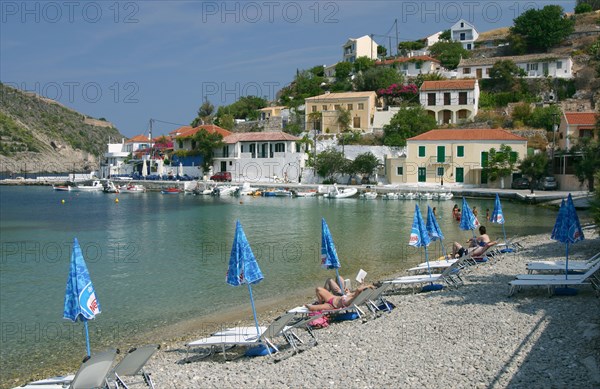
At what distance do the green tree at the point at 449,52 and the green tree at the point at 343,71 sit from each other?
13.7 m

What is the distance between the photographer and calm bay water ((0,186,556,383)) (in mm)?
14786

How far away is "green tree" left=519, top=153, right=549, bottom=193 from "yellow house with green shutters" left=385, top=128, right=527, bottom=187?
10.2 ft

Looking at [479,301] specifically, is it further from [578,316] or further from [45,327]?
[45,327]

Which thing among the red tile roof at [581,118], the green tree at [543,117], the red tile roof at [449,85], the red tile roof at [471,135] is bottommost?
the red tile roof at [471,135]

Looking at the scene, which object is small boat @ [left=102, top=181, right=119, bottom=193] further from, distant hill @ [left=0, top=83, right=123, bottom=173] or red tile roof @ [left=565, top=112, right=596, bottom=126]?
distant hill @ [left=0, top=83, right=123, bottom=173]

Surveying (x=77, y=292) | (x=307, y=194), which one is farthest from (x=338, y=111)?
(x=77, y=292)

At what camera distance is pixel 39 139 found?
163 meters

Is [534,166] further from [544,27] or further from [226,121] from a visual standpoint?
[226,121]

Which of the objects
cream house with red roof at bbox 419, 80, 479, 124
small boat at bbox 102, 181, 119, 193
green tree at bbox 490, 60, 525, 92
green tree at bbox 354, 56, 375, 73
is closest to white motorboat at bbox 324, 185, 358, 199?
cream house with red roof at bbox 419, 80, 479, 124

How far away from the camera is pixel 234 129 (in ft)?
271

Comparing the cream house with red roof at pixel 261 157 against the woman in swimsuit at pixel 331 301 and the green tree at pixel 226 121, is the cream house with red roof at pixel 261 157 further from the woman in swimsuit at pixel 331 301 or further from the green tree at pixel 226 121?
the woman in swimsuit at pixel 331 301

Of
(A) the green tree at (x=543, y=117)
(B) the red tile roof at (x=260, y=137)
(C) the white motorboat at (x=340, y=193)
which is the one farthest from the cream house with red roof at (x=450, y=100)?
(C) the white motorboat at (x=340, y=193)

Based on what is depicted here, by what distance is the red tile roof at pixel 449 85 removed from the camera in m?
65.5

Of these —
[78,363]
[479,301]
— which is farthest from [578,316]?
Answer: [78,363]
